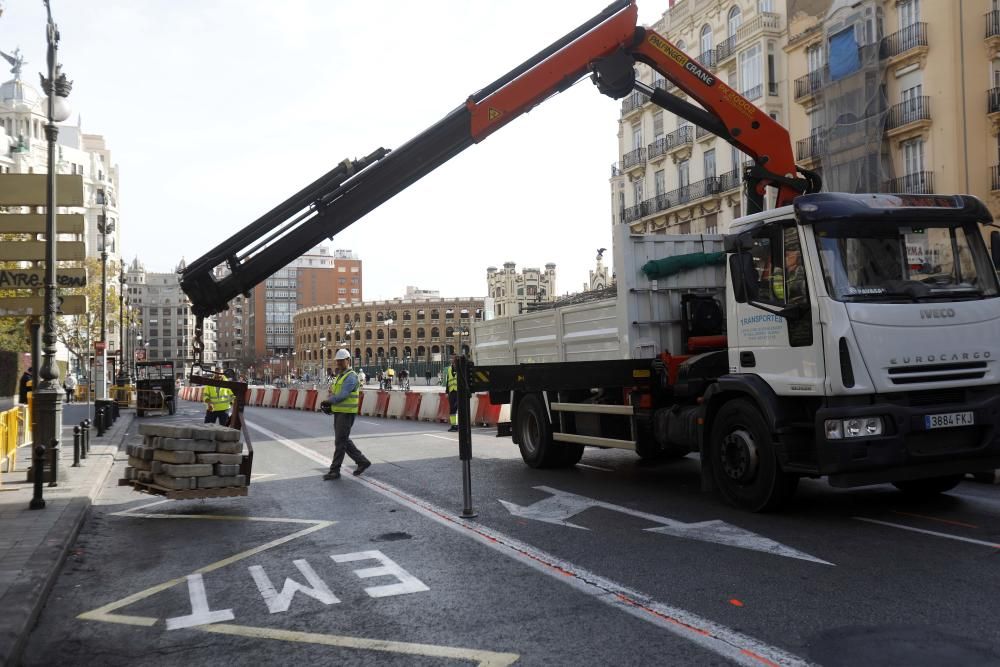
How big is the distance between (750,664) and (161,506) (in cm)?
795

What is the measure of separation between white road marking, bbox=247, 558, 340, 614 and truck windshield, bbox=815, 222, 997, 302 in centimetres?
468

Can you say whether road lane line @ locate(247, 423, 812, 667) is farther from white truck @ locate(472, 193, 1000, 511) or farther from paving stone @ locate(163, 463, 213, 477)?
paving stone @ locate(163, 463, 213, 477)

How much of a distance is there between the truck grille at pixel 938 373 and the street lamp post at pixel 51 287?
9964 mm

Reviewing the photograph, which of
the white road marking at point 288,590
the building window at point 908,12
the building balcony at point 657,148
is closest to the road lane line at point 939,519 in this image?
the white road marking at point 288,590

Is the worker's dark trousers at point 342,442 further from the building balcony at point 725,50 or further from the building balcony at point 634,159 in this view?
the building balcony at point 634,159

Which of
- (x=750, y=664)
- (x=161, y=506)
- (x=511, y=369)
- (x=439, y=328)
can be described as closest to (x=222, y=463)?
(x=161, y=506)

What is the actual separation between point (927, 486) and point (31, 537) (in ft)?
28.1

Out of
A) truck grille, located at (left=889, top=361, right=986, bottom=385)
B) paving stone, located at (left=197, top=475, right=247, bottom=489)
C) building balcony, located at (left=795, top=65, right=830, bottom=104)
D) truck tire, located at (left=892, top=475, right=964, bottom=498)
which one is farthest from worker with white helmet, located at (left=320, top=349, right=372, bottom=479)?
building balcony, located at (left=795, top=65, right=830, bottom=104)

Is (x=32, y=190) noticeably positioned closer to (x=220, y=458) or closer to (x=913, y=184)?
(x=220, y=458)

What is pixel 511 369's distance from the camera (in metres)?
10.7

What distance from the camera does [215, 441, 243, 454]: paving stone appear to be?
906cm

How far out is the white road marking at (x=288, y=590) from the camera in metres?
5.32

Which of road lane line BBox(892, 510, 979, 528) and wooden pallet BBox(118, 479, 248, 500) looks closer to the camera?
road lane line BBox(892, 510, 979, 528)

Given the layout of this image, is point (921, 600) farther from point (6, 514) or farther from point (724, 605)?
point (6, 514)
